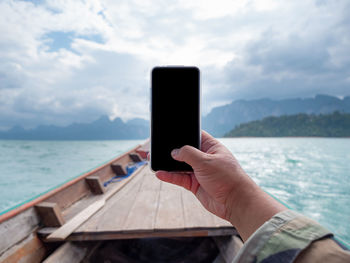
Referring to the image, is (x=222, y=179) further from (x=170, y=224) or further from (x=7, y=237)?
(x=7, y=237)

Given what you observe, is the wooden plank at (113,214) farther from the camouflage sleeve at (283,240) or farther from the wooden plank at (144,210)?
the camouflage sleeve at (283,240)

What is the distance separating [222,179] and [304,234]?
1.76 ft

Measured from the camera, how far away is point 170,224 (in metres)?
2.20

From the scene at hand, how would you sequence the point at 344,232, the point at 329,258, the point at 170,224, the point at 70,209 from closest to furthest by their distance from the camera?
the point at 329,258, the point at 170,224, the point at 70,209, the point at 344,232

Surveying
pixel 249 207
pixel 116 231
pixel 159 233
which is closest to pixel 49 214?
pixel 116 231

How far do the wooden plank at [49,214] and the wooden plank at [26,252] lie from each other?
0.18 meters

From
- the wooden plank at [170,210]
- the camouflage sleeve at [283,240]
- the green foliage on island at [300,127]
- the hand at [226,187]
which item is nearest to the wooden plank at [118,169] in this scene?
the wooden plank at [170,210]

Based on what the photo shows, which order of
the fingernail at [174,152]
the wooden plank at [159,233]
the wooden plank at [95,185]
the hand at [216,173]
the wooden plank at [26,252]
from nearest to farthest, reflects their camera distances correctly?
the hand at [216,173], the fingernail at [174,152], the wooden plank at [26,252], the wooden plank at [159,233], the wooden plank at [95,185]

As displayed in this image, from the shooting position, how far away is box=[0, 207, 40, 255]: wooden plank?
71.5 inches

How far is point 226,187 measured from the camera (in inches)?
39.7

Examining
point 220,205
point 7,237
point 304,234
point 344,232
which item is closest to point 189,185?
point 220,205

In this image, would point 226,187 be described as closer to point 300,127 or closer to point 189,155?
point 189,155

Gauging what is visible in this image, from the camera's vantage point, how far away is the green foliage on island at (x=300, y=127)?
6241 cm

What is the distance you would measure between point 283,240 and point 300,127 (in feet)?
248
